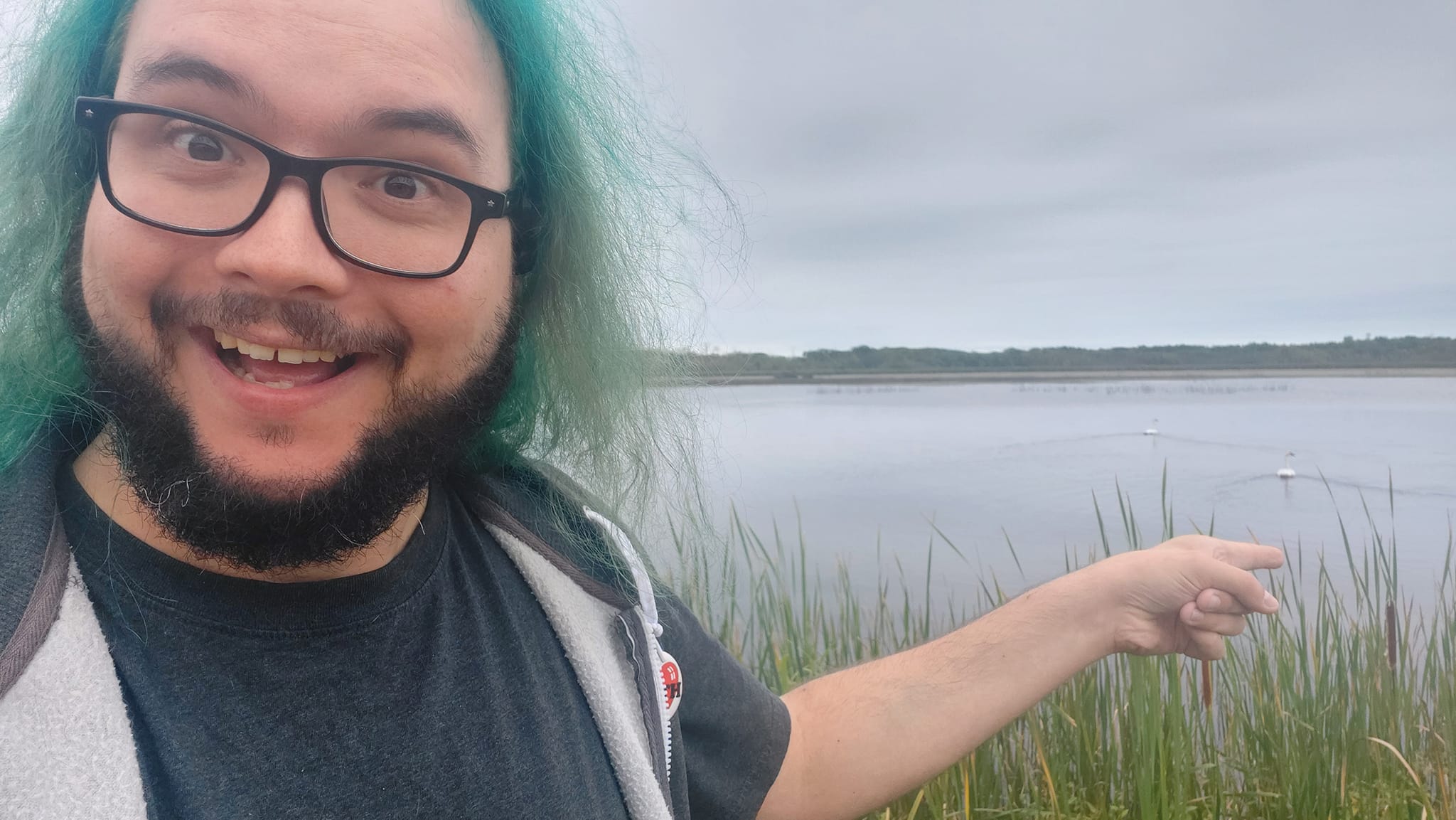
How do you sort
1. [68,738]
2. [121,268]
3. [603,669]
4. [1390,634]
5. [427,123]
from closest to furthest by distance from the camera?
[68,738], [121,268], [427,123], [603,669], [1390,634]

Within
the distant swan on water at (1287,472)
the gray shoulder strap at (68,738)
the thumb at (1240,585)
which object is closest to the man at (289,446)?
the gray shoulder strap at (68,738)

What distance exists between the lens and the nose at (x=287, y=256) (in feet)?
2.68

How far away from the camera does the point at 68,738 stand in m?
0.70

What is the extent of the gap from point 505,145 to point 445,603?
593 millimetres

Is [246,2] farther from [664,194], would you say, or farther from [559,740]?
[559,740]

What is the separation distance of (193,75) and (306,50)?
0.12 meters

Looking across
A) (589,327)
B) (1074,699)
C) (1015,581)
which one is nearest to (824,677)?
(589,327)

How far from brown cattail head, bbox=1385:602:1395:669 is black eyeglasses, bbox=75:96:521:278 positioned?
2885 mm

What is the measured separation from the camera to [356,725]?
841 mm

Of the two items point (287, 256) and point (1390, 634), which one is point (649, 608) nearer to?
point (287, 256)

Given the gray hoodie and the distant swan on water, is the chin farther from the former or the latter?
the distant swan on water

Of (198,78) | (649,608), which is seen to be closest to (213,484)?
(198,78)

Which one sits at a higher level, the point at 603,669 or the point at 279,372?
the point at 279,372

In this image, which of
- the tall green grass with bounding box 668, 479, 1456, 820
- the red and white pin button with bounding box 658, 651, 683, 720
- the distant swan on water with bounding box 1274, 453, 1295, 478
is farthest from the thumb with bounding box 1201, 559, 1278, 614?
the distant swan on water with bounding box 1274, 453, 1295, 478
